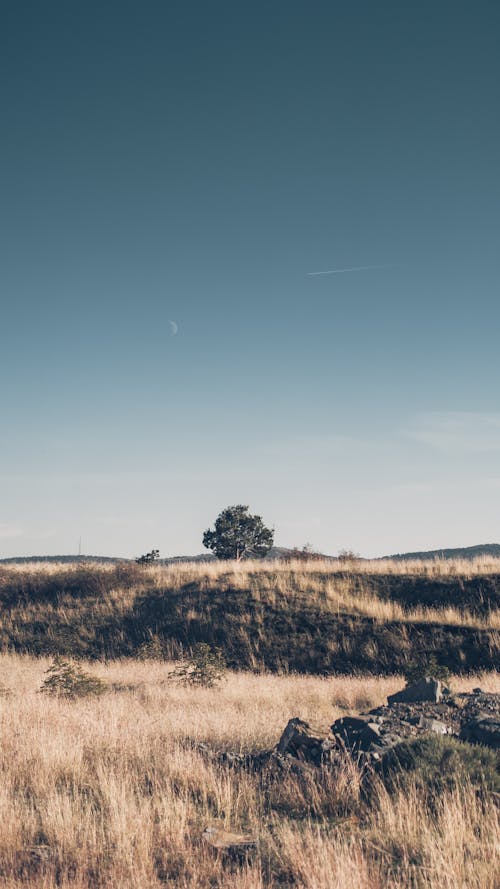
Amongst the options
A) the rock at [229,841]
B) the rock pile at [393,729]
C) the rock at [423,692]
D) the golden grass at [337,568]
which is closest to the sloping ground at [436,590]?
the golden grass at [337,568]

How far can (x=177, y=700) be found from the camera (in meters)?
13.5

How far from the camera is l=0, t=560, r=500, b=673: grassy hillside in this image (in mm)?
22562

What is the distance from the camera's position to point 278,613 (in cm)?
2614

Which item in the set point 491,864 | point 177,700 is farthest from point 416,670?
point 491,864

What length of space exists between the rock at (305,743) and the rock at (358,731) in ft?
0.92

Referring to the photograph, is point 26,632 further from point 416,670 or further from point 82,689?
point 416,670

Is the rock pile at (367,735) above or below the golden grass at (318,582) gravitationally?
below

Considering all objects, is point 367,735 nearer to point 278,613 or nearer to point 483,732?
point 483,732

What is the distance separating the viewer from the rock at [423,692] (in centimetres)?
1069

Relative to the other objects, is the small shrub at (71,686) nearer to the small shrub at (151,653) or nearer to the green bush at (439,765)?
the small shrub at (151,653)

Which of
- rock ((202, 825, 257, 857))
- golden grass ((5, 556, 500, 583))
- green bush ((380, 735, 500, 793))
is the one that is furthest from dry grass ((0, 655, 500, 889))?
golden grass ((5, 556, 500, 583))

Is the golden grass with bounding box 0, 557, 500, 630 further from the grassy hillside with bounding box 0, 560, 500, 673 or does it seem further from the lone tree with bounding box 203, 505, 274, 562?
the lone tree with bounding box 203, 505, 274, 562

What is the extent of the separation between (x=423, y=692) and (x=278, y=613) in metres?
15.5

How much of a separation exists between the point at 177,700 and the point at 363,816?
7907mm
